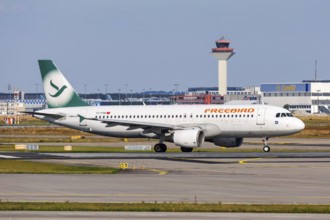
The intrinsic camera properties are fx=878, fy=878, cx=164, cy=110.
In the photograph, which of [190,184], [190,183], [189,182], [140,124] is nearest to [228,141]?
[140,124]

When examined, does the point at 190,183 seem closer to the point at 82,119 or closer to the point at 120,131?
the point at 120,131

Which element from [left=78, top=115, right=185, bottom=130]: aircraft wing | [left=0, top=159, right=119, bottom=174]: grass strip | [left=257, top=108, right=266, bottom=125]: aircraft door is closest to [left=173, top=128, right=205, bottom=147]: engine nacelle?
[left=78, top=115, right=185, bottom=130]: aircraft wing

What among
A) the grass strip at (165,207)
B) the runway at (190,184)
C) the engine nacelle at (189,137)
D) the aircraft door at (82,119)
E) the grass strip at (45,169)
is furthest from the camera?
the aircraft door at (82,119)

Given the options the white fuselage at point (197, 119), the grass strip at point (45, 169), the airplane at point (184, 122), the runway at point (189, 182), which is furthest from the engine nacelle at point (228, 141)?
the grass strip at point (45, 169)

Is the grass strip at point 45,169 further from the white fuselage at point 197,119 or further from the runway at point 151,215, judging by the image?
the white fuselage at point 197,119

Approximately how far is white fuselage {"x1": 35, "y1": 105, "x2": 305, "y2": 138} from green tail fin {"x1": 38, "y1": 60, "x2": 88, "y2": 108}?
1.54m

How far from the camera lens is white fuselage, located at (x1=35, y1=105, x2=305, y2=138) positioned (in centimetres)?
6931

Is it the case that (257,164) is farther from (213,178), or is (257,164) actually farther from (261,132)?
(261,132)

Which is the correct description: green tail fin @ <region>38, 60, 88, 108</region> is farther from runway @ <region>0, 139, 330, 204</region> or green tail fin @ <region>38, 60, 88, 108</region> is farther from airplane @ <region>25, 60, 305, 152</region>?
runway @ <region>0, 139, 330, 204</region>

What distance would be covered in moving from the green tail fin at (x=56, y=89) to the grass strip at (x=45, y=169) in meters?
24.7

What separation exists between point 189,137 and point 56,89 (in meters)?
17.3

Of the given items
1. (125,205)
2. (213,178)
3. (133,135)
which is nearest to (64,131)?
(133,135)

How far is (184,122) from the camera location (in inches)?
2832

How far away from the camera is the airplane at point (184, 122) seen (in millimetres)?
69250
